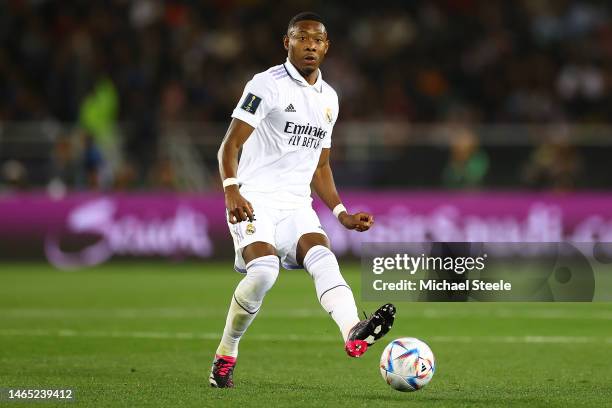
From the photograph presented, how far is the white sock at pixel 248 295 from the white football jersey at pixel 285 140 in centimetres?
47

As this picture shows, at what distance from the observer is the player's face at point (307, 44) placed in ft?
24.7

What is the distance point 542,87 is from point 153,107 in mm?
6985

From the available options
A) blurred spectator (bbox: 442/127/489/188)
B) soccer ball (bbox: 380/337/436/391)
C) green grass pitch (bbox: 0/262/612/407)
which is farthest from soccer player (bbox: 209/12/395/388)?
blurred spectator (bbox: 442/127/489/188)

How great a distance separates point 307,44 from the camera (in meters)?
7.54

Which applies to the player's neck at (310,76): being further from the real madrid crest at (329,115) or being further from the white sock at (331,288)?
the white sock at (331,288)

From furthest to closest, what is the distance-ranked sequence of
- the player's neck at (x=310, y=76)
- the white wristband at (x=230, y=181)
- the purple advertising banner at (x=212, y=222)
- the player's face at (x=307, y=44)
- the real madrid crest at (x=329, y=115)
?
the purple advertising banner at (x=212, y=222), the real madrid crest at (x=329, y=115), the player's neck at (x=310, y=76), the player's face at (x=307, y=44), the white wristband at (x=230, y=181)

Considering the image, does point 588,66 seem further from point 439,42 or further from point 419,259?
point 419,259

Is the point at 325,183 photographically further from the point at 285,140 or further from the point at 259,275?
the point at 259,275

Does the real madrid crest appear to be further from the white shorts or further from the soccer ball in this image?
the soccer ball

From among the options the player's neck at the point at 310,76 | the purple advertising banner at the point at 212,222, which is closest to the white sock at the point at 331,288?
the player's neck at the point at 310,76

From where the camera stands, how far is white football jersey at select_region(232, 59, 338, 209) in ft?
24.9

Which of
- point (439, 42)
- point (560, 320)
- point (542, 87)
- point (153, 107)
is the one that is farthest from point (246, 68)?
point (560, 320)

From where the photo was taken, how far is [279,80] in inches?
299

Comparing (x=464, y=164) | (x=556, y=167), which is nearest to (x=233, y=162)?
(x=464, y=164)
